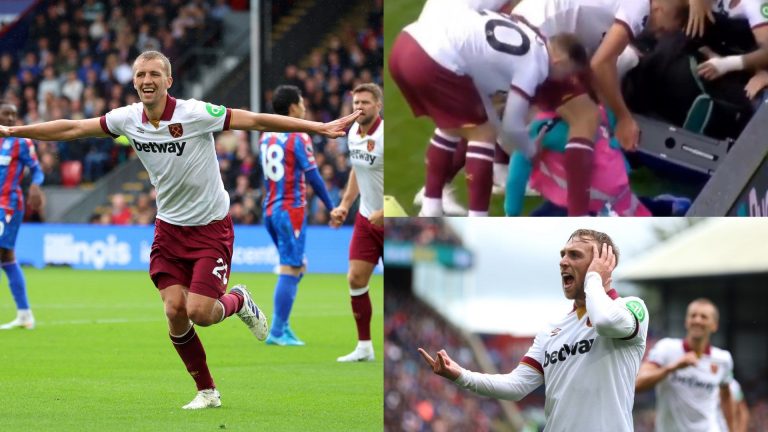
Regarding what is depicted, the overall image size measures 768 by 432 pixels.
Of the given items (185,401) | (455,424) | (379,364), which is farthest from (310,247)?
(455,424)

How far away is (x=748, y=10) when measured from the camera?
5535 millimetres

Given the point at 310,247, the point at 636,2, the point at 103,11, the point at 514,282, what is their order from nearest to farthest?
the point at 636,2
the point at 514,282
the point at 310,247
the point at 103,11

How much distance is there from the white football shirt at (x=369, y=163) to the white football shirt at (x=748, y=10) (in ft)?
19.9

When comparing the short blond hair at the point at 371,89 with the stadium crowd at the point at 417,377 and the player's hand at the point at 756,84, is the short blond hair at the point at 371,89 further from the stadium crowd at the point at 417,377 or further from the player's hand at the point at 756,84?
the player's hand at the point at 756,84

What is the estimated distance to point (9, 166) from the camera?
14.3m

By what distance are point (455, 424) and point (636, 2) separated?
199 cm

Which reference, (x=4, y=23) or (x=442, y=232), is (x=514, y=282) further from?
(x=4, y=23)

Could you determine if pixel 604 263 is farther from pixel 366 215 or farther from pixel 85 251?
pixel 85 251

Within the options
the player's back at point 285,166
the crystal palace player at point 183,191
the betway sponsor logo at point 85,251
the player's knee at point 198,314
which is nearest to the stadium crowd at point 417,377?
the crystal palace player at point 183,191

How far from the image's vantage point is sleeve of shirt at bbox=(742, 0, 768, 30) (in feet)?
18.0

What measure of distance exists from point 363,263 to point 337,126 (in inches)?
174

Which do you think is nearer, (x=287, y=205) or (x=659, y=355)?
(x=659, y=355)

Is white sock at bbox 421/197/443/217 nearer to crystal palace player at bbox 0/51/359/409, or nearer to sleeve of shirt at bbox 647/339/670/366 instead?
sleeve of shirt at bbox 647/339/670/366

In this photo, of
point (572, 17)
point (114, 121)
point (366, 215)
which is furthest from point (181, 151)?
point (366, 215)
